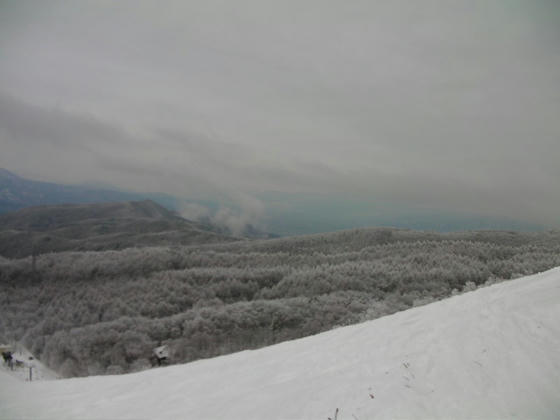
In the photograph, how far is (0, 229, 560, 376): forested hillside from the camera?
63.6 feet

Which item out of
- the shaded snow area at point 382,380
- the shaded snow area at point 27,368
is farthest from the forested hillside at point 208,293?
the shaded snow area at point 382,380

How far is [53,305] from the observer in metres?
29.5

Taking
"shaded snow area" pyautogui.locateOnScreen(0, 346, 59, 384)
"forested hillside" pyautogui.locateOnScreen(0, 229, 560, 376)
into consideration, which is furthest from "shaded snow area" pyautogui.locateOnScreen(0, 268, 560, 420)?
"shaded snow area" pyautogui.locateOnScreen(0, 346, 59, 384)

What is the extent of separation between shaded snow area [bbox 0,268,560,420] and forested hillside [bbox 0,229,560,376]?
325 inches

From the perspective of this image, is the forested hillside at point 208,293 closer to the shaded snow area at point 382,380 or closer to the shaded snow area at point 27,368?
the shaded snow area at point 27,368

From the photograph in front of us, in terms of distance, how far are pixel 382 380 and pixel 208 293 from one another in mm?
25419

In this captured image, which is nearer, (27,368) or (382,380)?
(382,380)

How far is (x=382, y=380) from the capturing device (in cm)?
630

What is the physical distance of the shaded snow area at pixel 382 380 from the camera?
525 cm

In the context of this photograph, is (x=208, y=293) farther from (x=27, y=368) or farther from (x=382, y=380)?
(x=382, y=380)

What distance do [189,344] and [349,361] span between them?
13640 mm

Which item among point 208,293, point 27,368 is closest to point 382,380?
point 27,368

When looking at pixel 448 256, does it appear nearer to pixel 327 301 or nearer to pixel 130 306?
pixel 327 301

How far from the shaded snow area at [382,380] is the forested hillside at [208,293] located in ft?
27.1
